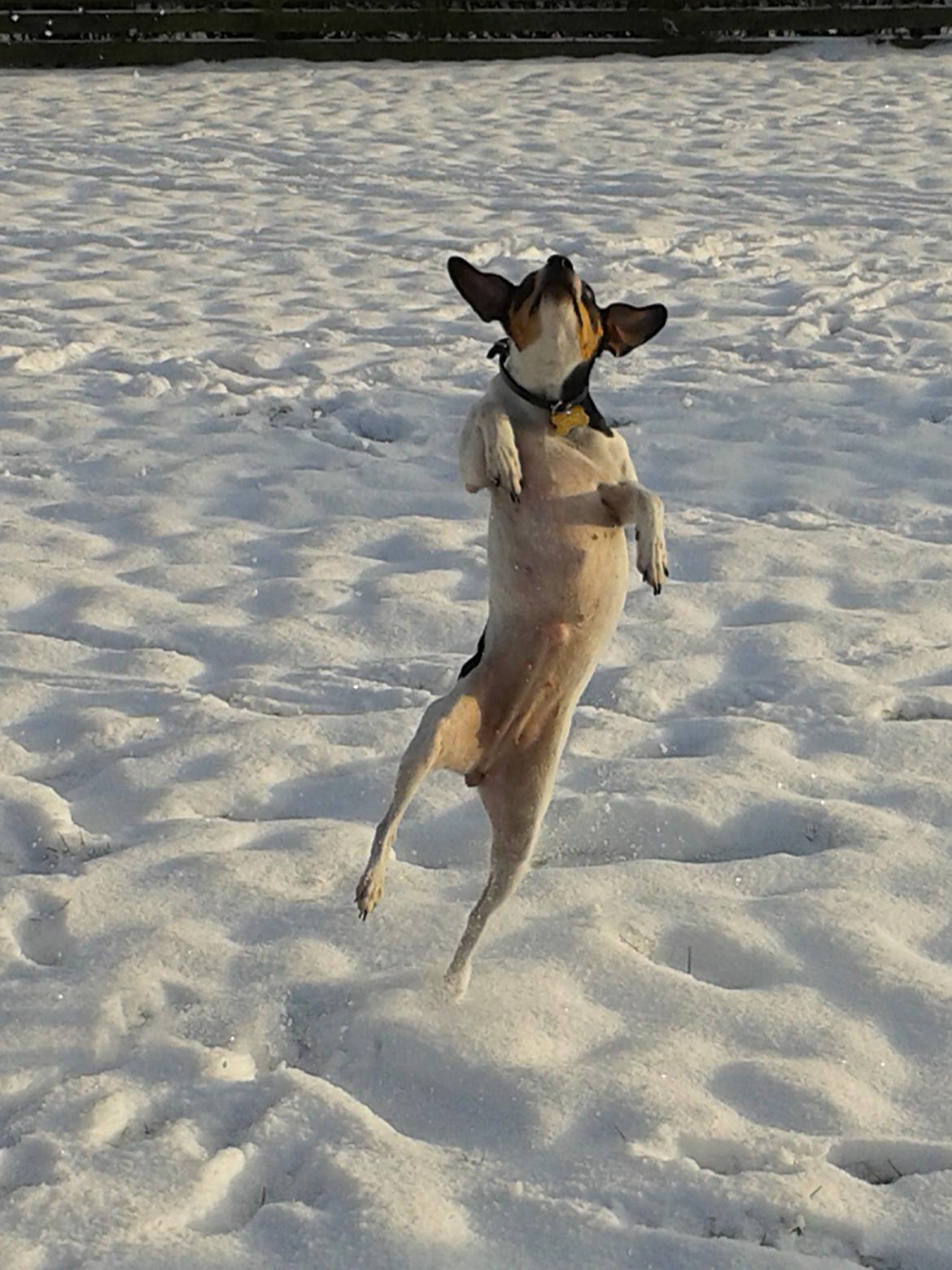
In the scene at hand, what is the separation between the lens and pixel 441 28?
12.5 metres

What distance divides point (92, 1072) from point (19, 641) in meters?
1.73

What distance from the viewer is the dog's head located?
1.95 m

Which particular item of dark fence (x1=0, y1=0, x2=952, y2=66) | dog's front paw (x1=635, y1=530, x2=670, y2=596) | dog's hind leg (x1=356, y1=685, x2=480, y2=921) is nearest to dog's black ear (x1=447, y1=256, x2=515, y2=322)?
dog's front paw (x1=635, y1=530, x2=670, y2=596)

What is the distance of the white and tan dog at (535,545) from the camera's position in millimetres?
2012

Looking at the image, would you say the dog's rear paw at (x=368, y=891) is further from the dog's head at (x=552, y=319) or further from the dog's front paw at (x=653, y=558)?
the dog's head at (x=552, y=319)

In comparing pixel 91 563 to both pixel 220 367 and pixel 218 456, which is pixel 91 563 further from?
pixel 220 367

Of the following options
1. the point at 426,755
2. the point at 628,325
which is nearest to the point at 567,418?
the point at 628,325

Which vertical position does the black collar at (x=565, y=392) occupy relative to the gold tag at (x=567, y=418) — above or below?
above

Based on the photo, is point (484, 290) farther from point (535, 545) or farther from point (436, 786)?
point (436, 786)

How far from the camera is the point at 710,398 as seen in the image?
5738 mm

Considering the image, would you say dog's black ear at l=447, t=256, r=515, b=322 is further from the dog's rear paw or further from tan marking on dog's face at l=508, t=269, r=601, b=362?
the dog's rear paw

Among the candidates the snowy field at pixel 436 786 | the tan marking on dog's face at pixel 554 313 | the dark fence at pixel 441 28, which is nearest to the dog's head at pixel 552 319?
the tan marking on dog's face at pixel 554 313

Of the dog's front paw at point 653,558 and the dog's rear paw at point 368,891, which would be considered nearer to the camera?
the dog's front paw at point 653,558

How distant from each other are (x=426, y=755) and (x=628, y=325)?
612 mm
